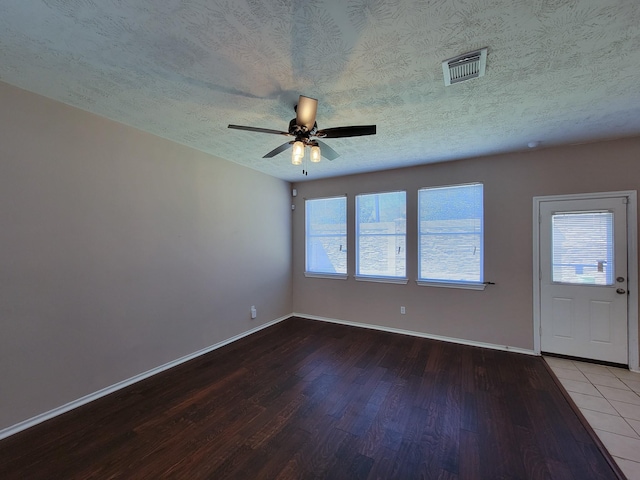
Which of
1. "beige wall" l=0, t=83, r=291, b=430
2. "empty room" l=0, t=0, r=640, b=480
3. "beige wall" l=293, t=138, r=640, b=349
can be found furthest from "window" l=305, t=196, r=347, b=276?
"beige wall" l=0, t=83, r=291, b=430

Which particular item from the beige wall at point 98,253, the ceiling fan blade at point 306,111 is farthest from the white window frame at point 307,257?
the ceiling fan blade at point 306,111

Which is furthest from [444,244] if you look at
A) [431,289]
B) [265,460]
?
[265,460]

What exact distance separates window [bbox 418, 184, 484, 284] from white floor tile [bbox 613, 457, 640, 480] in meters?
2.11

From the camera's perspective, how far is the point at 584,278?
315cm

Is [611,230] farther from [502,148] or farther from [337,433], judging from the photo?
[337,433]

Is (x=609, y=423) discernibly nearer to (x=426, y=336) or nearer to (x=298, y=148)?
(x=426, y=336)

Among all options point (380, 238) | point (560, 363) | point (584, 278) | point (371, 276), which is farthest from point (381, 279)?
point (584, 278)

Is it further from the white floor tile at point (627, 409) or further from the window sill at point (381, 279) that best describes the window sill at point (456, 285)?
the white floor tile at point (627, 409)

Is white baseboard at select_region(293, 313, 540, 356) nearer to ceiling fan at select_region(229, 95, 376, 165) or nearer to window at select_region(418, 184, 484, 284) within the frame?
window at select_region(418, 184, 484, 284)

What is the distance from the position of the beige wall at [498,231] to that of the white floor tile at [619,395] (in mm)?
831

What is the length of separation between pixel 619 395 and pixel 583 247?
159cm

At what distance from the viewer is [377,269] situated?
174 inches

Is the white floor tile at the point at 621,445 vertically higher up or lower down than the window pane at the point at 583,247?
lower down

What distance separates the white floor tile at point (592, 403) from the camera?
7.47 feet
